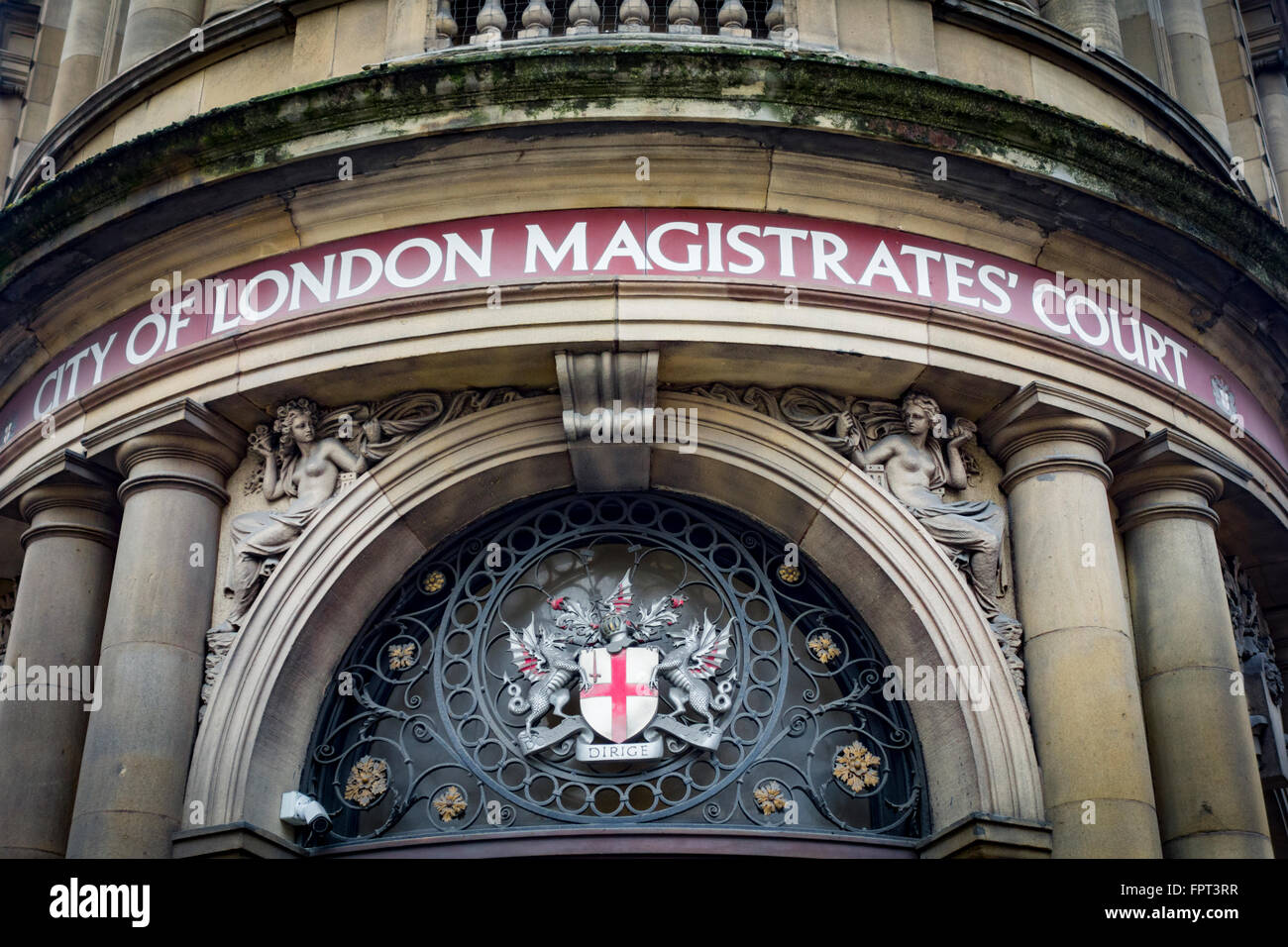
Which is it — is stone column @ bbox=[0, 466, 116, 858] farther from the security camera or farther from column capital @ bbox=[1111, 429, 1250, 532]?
column capital @ bbox=[1111, 429, 1250, 532]

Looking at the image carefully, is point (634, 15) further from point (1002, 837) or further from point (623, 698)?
point (1002, 837)

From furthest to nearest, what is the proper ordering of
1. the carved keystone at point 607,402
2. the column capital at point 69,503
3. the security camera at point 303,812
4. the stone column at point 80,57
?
the stone column at point 80,57, the column capital at point 69,503, the carved keystone at point 607,402, the security camera at point 303,812

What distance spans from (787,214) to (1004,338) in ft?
5.49

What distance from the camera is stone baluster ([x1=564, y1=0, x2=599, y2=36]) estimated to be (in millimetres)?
12266

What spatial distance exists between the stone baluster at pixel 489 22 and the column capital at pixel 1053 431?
4549 millimetres

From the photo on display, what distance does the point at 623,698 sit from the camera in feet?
36.1

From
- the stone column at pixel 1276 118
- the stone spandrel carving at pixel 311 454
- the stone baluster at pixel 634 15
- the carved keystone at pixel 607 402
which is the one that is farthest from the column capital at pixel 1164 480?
the stone column at pixel 1276 118

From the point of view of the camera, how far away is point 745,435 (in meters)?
11.4

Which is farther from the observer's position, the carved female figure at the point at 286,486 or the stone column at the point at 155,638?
the carved female figure at the point at 286,486

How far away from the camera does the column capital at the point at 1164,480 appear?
455 inches

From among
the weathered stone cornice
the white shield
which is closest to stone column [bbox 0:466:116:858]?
the weathered stone cornice

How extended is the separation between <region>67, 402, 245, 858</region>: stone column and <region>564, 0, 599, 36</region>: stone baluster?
3.84 metres

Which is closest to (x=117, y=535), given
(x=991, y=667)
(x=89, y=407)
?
(x=89, y=407)

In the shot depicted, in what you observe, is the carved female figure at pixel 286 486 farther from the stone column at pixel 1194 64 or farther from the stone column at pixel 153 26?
→ the stone column at pixel 1194 64
